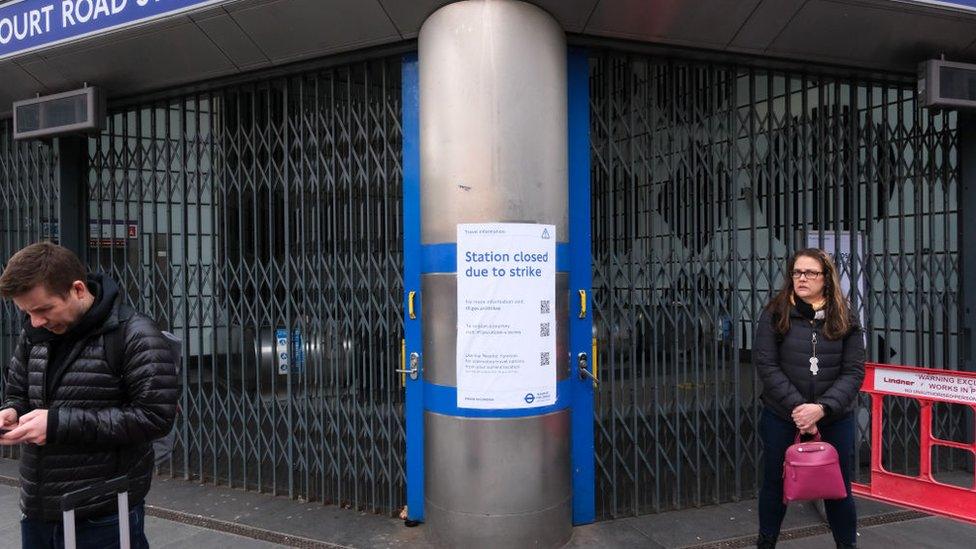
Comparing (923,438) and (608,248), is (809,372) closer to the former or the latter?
(923,438)

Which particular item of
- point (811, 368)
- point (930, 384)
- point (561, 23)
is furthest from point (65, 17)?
point (930, 384)

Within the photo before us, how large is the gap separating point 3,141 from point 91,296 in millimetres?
6001

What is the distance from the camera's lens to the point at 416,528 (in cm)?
464

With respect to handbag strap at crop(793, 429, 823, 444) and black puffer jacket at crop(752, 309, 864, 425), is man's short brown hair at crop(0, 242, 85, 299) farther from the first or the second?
handbag strap at crop(793, 429, 823, 444)

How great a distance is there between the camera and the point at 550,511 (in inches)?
166

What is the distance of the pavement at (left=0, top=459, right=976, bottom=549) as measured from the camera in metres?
4.41

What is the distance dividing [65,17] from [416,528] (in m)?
5.10

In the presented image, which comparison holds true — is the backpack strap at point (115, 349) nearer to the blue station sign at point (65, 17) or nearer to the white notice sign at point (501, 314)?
the white notice sign at point (501, 314)

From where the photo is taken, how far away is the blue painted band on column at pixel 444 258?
4.17 metres

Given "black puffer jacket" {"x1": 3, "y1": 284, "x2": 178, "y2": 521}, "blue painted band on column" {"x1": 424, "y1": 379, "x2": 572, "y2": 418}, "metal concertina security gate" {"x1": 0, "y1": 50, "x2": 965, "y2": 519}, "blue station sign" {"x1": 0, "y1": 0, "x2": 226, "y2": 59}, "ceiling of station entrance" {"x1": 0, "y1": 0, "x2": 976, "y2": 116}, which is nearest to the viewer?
"black puffer jacket" {"x1": 3, "y1": 284, "x2": 178, "y2": 521}

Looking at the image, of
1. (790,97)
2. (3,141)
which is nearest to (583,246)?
(790,97)

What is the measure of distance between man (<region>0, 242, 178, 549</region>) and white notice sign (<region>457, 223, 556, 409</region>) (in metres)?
1.98

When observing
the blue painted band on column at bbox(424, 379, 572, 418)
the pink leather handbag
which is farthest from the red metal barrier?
the blue painted band on column at bbox(424, 379, 572, 418)

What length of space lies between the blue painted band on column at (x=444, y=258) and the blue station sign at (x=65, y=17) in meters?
2.45
